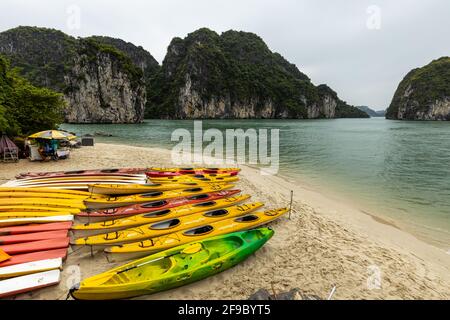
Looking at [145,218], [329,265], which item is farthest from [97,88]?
[329,265]

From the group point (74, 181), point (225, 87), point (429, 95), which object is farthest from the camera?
point (225, 87)

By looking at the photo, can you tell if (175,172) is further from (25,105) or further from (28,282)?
(25,105)

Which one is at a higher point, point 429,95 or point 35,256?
point 429,95

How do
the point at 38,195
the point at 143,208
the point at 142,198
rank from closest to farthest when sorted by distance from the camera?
1. the point at 143,208
2. the point at 38,195
3. the point at 142,198

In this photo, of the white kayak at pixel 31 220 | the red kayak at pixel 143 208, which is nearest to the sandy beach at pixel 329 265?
the red kayak at pixel 143 208

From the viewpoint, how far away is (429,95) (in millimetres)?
124062

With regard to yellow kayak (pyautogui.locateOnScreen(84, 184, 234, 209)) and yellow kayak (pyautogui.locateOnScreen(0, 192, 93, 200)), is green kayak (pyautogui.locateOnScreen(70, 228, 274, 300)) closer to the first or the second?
yellow kayak (pyautogui.locateOnScreen(84, 184, 234, 209))

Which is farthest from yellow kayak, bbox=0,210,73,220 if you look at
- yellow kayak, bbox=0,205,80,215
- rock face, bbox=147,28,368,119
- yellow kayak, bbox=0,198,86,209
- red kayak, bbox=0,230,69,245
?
rock face, bbox=147,28,368,119

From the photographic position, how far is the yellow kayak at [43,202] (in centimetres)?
816

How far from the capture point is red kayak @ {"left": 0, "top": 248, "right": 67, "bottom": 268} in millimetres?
5300

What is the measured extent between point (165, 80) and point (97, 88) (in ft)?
220

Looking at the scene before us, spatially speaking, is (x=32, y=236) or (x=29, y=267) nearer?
(x=29, y=267)

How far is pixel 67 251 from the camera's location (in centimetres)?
598

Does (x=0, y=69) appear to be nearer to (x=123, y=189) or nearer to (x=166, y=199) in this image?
(x=123, y=189)
